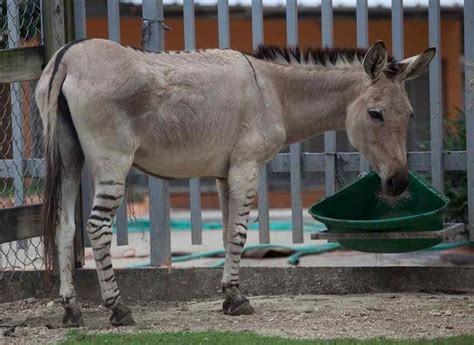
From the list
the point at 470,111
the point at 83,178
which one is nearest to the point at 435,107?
the point at 470,111

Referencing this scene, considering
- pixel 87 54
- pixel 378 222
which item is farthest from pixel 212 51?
pixel 378 222

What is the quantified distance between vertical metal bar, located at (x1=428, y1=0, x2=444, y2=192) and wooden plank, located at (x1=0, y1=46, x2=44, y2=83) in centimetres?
302

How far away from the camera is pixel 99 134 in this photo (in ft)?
19.8

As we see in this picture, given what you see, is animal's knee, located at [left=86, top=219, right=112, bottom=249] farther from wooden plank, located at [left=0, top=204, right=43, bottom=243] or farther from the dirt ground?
wooden plank, located at [left=0, top=204, right=43, bottom=243]

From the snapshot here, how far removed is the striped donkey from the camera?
240 inches

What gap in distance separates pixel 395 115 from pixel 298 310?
1513 millimetres

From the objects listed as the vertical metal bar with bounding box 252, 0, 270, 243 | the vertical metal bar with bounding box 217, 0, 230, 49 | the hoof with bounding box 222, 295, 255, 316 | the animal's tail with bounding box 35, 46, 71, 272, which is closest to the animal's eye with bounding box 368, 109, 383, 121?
the vertical metal bar with bounding box 252, 0, 270, 243

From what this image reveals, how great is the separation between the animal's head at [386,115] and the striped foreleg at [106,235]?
1.81m

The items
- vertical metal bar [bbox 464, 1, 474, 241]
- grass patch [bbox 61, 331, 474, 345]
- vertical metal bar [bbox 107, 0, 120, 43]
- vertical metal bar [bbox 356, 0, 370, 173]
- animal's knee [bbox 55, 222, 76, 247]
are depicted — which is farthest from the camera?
vertical metal bar [bbox 107, 0, 120, 43]

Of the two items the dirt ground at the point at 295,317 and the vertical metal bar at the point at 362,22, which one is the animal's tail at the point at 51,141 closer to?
the dirt ground at the point at 295,317

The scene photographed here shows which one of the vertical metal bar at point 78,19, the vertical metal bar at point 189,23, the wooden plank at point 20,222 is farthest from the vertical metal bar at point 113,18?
the wooden plank at point 20,222

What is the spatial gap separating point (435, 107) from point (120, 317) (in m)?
3.01

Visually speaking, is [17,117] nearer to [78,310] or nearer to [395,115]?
[78,310]

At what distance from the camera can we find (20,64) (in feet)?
23.1
